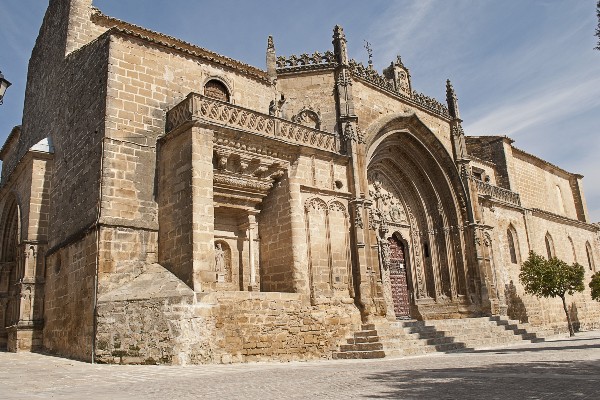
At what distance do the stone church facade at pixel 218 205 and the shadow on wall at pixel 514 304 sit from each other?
1107 mm

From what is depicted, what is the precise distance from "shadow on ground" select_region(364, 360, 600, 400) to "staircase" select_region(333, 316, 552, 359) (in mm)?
4090

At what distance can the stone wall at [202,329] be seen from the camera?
9.42 metres

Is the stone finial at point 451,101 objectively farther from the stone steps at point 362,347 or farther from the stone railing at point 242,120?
the stone steps at point 362,347

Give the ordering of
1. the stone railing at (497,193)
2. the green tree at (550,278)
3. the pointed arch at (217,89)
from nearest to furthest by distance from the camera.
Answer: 1. the pointed arch at (217,89)
2. the green tree at (550,278)
3. the stone railing at (497,193)

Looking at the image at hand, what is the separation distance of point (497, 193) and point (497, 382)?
1838cm

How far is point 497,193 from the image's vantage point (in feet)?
74.9

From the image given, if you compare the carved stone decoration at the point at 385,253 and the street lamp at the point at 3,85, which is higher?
the street lamp at the point at 3,85

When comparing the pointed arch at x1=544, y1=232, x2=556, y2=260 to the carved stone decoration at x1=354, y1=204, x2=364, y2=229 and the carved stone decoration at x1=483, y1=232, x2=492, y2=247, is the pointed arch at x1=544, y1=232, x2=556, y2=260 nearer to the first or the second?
the carved stone decoration at x1=483, y1=232, x2=492, y2=247

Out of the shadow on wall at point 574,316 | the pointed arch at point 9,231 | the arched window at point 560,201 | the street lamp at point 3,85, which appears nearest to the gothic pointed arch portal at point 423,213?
the shadow on wall at point 574,316

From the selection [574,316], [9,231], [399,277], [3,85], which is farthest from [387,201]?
[3,85]

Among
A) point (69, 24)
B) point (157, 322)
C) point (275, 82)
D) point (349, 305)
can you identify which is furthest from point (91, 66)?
point (349, 305)

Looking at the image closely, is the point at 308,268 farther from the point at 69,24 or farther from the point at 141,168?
the point at 69,24

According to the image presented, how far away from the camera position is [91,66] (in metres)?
13.3

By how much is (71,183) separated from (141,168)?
2537mm
